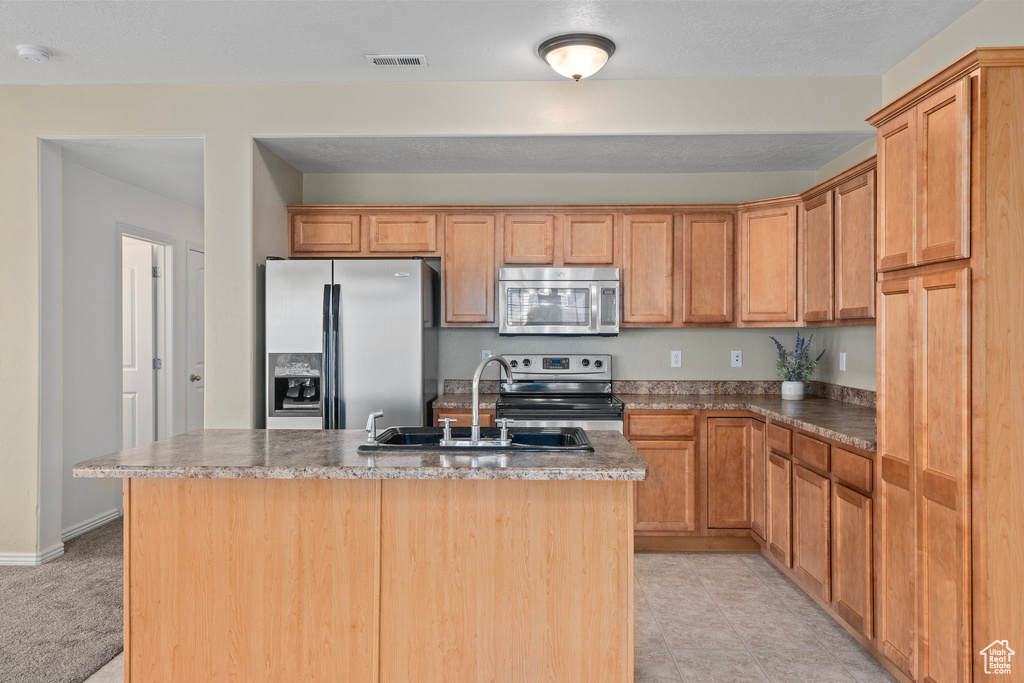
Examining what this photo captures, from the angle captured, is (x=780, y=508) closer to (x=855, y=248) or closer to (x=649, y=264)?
(x=855, y=248)

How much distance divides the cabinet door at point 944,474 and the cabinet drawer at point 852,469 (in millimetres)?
356

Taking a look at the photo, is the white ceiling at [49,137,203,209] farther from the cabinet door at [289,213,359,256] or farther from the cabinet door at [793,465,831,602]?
the cabinet door at [793,465,831,602]

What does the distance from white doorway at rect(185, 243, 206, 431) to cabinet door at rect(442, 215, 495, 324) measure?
2.48 metres

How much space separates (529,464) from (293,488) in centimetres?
78

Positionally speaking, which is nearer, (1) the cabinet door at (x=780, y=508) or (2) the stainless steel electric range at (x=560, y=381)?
(1) the cabinet door at (x=780, y=508)

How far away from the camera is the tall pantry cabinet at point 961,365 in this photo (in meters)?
1.88

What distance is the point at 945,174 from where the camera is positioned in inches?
79.7

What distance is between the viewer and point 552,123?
11.7 ft

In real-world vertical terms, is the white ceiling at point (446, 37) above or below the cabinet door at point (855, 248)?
above

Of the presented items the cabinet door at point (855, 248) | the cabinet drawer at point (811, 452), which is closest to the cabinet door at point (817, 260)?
the cabinet door at point (855, 248)

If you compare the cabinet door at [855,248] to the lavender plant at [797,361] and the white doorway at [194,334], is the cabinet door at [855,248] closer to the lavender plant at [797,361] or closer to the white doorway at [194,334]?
the lavender plant at [797,361]

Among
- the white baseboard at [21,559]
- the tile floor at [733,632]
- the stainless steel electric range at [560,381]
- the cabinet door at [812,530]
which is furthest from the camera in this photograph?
the stainless steel electric range at [560,381]

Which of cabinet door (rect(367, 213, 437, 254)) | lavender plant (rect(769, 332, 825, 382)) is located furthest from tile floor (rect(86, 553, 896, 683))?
cabinet door (rect(367, 213, 437, 254))

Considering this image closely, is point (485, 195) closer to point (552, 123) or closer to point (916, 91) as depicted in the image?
point (552, 123)
